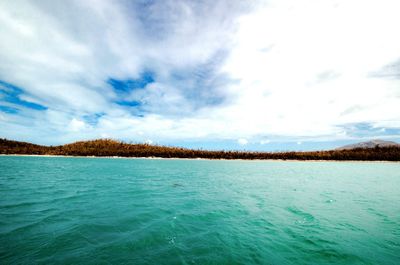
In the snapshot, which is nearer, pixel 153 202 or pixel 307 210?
pixel 307 210

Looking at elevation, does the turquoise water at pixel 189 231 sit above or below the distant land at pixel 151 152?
below

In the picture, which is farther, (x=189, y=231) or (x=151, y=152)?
(x=151, y=152)

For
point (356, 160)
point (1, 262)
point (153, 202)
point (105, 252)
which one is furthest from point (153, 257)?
point (356, 160)

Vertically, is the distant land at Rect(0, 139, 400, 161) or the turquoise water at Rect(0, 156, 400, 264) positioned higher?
the distant land at Rect(0, 139, 400, 161)

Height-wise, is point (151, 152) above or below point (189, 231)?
above

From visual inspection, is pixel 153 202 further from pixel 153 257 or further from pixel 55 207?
pixel 153 257

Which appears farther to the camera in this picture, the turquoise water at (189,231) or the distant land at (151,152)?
the distant land at (151,152)

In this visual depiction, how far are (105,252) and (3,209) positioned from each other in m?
9.67

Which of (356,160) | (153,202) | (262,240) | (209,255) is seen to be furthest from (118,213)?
(356,160)

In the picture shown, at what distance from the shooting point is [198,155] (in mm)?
152875

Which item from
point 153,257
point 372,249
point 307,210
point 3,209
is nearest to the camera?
point 153,257

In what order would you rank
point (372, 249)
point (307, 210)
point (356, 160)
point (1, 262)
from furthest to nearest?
point (356, 160) < point (307, 210) < point (372, 249) < point (1, 262)

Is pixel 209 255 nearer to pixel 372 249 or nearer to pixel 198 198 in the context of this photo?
pixel 372 249

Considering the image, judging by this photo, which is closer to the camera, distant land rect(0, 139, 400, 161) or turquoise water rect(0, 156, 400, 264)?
turquoise water rect(0, 156, 400, 264)
